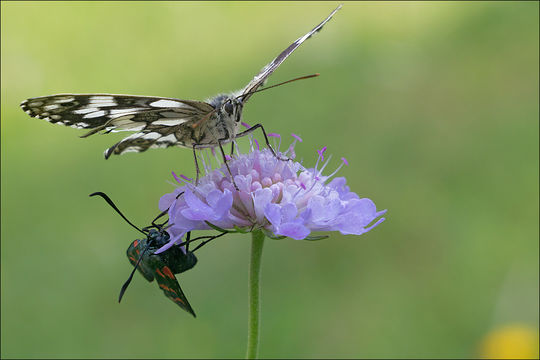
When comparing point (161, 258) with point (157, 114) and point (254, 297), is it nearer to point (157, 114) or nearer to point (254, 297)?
point (254, 297)

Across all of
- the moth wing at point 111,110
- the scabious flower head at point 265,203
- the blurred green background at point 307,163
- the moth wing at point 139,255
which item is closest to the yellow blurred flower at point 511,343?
the blurred green background at point 307,163

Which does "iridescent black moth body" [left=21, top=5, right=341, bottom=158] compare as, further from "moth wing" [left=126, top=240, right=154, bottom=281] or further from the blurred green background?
the blurred green background

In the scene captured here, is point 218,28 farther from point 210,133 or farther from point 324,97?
point 210,133

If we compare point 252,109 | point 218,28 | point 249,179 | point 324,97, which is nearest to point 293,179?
point 249,179

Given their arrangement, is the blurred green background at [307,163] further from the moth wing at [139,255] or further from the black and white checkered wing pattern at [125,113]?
the black and white checkered wing pattern at [125,113]

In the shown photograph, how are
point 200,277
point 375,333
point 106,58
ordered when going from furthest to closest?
1. point 106,58
2. point 200,277
3. point 375,333

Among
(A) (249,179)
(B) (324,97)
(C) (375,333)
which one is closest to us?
(A) (249,179)
